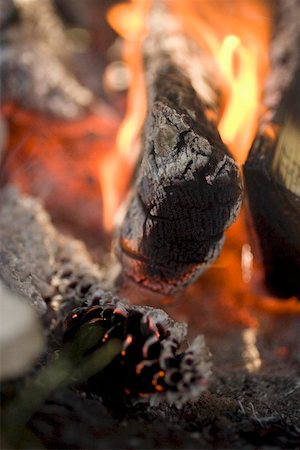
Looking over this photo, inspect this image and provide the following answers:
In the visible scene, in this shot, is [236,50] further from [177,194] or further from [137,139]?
[177,194]

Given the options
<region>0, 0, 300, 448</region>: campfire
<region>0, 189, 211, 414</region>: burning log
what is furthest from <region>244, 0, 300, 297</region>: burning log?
<region>0, 189, 211, 414</region>: burning log

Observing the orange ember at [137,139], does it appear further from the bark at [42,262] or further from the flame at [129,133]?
the bark at [42,262]

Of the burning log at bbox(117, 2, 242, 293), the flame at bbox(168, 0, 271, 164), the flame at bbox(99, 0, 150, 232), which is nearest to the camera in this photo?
the burning log at bbox(117, 2, 242, 293)

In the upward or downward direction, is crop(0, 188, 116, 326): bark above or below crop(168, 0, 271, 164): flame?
below

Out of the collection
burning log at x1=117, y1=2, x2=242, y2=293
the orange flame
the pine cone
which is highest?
the orange flame

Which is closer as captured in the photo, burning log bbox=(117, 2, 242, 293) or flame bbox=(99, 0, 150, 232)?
burning log bbox=(117, 2, 242, 293)

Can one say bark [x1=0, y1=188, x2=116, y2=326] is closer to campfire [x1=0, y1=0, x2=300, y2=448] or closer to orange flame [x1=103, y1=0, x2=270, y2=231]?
campfire [x1=0, y1=0, x2=300, y2=448]

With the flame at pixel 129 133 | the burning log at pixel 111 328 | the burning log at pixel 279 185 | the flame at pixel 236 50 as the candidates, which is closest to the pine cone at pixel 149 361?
the burning log at pixel 111 328

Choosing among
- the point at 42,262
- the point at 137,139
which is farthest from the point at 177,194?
the point at 137,139
